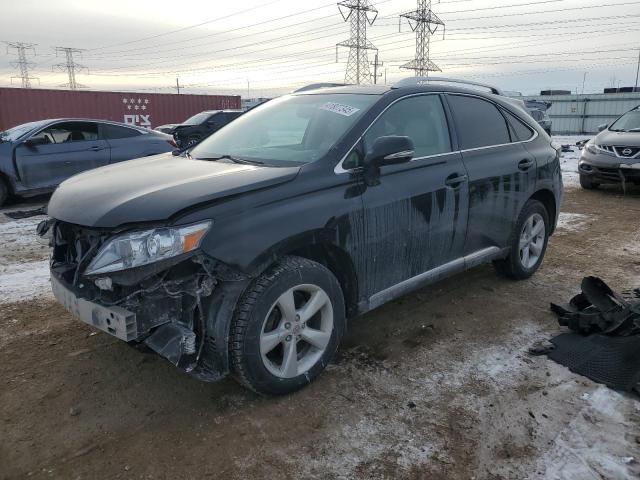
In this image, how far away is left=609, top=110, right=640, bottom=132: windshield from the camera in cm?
1027

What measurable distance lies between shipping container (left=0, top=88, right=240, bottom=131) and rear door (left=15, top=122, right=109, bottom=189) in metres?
11.2

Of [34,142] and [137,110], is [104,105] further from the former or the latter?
[34,142]

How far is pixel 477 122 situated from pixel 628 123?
8095 mm

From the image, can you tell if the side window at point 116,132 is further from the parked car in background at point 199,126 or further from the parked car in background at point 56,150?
the parked car in background at point 199,126

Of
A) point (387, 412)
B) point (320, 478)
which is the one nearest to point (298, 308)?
point (387, 412)

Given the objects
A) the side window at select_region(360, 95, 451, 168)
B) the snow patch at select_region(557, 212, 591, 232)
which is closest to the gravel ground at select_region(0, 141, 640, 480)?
the side window at select_region(360, 95, 451, 168)

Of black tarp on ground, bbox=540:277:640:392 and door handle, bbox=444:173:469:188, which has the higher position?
door handle, bbox=444:173:469:188

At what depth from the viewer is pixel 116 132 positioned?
31.1 feet

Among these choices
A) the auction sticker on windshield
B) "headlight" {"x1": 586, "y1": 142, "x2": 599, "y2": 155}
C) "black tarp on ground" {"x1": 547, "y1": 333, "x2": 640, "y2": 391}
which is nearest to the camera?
"black tarp on ground" {"x1": 547, "y1": 333, "x2": 640, "y2": 391}

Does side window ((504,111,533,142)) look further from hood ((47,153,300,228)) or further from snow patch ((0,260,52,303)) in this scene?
snow patch ((0,260,52,303))

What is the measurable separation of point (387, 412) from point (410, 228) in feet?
4.03

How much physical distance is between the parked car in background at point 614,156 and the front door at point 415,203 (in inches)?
282

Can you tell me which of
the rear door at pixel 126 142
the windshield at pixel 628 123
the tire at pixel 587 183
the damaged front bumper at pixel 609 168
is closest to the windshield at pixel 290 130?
the rear door at pixel 126 142

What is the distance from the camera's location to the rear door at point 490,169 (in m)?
4.03
